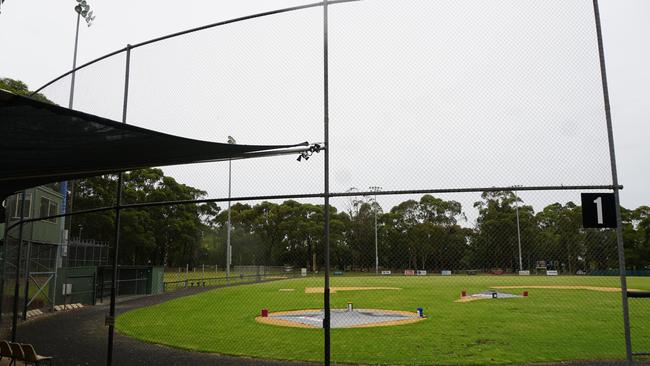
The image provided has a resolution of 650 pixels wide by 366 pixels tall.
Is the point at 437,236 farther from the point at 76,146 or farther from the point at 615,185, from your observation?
the point at 76,146

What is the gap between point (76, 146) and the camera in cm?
550

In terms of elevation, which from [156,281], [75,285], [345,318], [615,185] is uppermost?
[615,185]

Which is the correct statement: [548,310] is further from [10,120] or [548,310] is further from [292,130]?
[10,120]

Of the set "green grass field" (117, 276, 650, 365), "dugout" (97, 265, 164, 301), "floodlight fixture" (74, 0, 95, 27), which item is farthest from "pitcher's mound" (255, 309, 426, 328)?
"floodlight fixture" (74, 0, 95, 27)

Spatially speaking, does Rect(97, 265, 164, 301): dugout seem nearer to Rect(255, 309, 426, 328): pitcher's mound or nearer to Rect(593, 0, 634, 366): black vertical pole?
Rect(255, 309, 426, 328): pitcher's mound

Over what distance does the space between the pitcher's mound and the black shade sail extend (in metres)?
9.20

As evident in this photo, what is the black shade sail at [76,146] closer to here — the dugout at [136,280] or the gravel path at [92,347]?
the gravel path at [92,347]

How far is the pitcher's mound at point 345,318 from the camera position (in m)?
14.8

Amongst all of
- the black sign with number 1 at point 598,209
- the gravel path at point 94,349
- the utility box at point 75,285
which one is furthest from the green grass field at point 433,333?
the black sign with number 1 at point 598,209

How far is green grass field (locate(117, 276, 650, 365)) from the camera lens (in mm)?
9829

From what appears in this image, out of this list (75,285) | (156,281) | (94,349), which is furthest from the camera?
(156,281)

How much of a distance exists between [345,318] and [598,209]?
12199 millimetres

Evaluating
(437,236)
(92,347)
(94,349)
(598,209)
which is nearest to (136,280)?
(92,347)

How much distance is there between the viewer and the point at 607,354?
9641 millimetres
